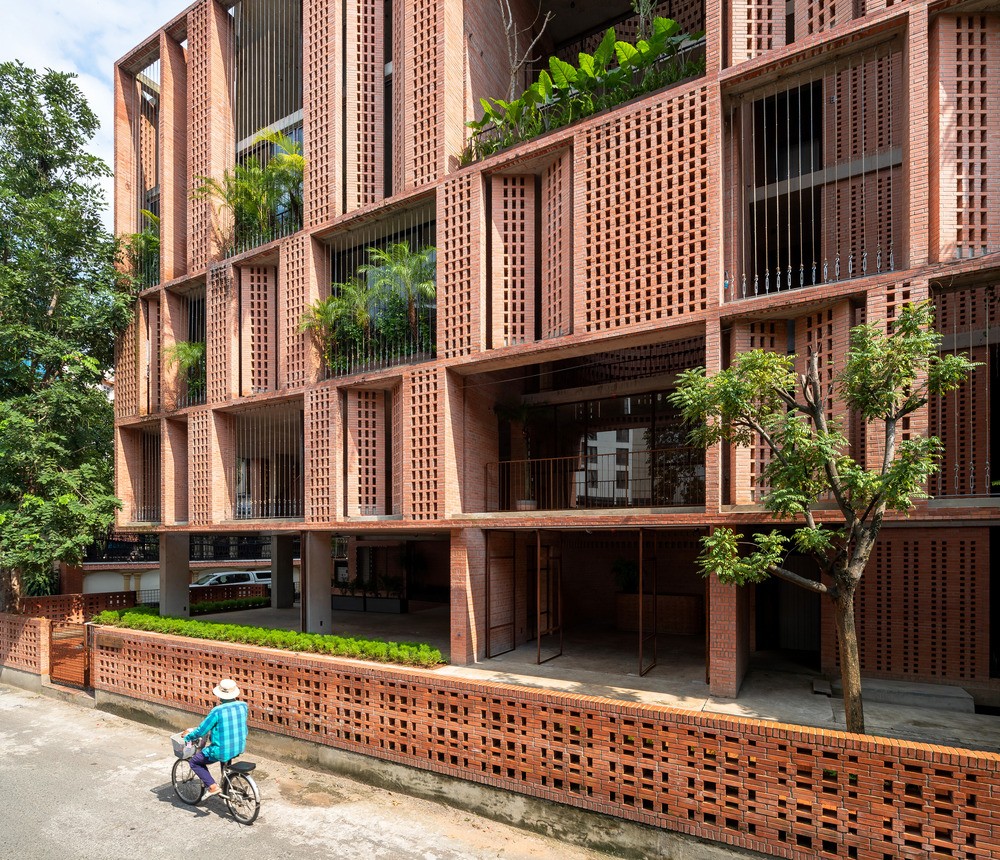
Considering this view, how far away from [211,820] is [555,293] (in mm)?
10384

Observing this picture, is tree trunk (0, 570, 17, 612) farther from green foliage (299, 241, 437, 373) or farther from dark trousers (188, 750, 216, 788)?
dark trousers (188, 750, 216, 788)

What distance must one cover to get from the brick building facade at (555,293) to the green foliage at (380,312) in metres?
0.08

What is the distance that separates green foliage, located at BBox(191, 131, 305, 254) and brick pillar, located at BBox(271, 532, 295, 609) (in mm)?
10655

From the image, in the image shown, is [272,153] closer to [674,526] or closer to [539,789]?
[674,526]

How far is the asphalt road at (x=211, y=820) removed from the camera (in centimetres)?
807

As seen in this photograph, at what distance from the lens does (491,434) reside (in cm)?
1491

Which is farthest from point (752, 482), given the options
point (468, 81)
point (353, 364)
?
point (468, 81)

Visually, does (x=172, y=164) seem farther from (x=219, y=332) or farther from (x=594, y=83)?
(x=594, y=83)

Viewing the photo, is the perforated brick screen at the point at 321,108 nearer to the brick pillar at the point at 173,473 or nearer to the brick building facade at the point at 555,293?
the brick building facade at the point at 555,293

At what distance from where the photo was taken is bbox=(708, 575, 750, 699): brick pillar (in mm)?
9969

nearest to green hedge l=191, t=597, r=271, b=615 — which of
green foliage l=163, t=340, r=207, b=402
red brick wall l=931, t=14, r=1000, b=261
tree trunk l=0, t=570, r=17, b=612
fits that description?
tree trunk l=0, t=570, r=17, b=612

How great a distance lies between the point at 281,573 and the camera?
23.4 meters

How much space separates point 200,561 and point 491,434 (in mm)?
23254

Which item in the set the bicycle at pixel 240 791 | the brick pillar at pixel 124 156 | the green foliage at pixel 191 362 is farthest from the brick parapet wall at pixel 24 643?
the brick pillar at pixel 124 156
